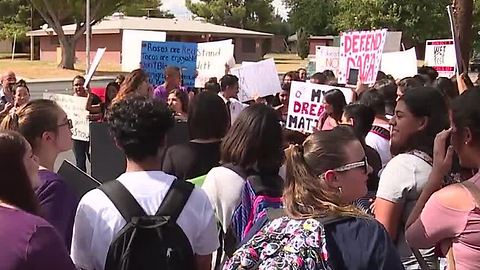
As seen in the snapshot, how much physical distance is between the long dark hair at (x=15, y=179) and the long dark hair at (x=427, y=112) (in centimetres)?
194

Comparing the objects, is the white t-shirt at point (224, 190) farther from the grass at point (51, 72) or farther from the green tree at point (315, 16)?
the green tree at point (315, 16)

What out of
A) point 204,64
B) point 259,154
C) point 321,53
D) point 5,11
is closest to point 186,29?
point 5,11

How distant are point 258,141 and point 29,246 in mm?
1759

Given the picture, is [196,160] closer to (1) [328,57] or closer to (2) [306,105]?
(2) [306,105]

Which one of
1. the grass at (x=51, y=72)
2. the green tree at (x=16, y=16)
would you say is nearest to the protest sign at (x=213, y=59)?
the grass at (x=51, y=72)

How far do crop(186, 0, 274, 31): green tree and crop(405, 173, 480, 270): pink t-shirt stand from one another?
236 feet

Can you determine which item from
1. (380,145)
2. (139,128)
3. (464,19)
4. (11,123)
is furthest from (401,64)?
(139,128)

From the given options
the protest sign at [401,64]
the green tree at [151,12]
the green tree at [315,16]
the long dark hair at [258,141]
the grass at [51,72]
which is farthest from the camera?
the green tree at [151,12]

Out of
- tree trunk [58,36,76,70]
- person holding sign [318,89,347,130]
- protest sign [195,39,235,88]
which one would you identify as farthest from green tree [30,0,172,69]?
person holding sign [318,89,347,130]

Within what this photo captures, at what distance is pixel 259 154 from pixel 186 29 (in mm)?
51823

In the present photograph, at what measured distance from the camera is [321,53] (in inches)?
679

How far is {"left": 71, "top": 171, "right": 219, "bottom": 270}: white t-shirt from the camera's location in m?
3.24

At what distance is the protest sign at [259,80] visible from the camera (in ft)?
35.0

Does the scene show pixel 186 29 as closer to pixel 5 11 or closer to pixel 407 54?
pixel 5 11
